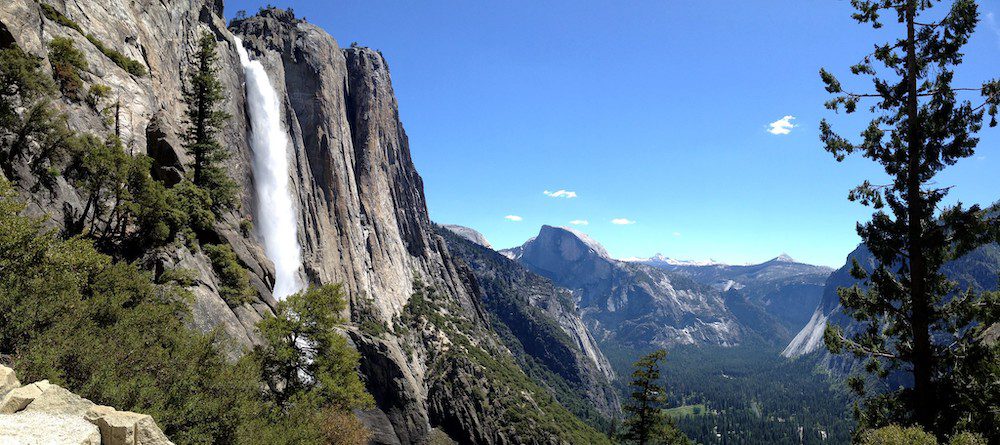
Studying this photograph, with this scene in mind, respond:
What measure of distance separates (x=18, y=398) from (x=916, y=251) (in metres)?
28.5

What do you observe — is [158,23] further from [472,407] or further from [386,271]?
[472,407]

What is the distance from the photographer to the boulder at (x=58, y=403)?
1030cm

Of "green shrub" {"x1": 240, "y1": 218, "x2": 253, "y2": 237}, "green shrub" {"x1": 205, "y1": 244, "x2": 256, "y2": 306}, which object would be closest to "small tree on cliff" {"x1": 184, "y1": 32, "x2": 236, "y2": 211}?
"green shrub" {"x1": 240, "y1": 218, "x2": 253, "y2": 237}

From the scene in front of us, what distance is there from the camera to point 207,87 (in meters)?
44.8

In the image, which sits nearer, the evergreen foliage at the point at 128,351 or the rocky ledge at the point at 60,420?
the rocky ledge at the point at 60,420

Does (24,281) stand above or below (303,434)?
above

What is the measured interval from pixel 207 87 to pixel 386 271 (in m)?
67.3

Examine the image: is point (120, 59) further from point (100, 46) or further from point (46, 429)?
point (46, 429)

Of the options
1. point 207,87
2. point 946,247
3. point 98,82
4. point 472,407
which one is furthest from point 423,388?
point 946,247

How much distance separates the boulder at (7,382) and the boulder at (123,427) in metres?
1.95

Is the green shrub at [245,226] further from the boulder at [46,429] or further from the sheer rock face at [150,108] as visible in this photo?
the boulder at [46,429]

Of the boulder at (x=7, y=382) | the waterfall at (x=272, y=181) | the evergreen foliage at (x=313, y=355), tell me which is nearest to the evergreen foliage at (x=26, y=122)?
the evergreen foliage at (x=313, y=355)

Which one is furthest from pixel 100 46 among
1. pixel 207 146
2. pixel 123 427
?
pixel 123 427

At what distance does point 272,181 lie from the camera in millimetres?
73750
